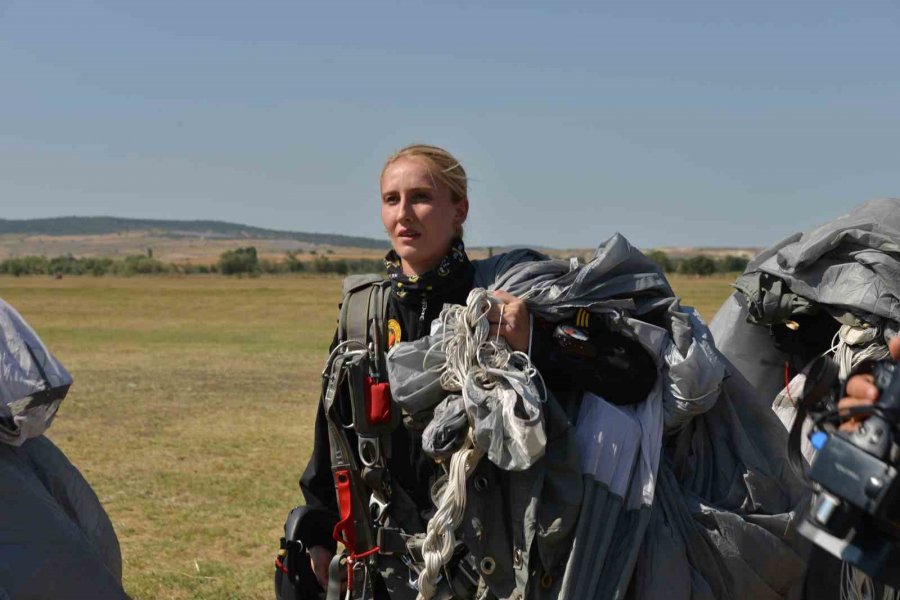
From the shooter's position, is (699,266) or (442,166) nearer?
(442,166)

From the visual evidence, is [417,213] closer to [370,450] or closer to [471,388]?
[471,388]

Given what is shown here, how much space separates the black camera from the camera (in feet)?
6.98

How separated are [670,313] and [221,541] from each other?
467 cm

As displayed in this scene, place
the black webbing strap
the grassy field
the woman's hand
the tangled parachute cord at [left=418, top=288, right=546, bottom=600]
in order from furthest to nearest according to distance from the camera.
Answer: the grassy field → the woman's hand → the tangled parachute cord at [left=418, top=288, right=546, bottom=600] → the black webbing strap

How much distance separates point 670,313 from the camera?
3262mm

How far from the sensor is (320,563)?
337cm

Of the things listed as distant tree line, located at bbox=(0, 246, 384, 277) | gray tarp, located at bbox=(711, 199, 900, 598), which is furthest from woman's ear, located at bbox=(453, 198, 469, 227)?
distant tree line, located at bbox=(0, 246, 384, 277)

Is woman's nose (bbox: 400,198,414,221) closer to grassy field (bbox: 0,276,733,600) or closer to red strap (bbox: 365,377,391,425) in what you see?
red strap (bbox: 365,377,391,425)

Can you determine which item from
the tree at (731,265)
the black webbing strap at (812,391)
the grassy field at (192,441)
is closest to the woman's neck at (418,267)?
the black webbing strap at (812,391)

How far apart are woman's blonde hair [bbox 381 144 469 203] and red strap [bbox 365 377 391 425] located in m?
0.63

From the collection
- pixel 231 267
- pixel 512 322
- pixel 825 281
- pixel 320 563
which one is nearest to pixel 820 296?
pixel 825 281

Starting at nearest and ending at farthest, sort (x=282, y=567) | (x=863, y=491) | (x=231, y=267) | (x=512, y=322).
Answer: (x=863, y=491), (x=512, y=322), (x=282, y=567), (x=231, y=267)

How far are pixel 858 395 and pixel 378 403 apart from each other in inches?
55.1

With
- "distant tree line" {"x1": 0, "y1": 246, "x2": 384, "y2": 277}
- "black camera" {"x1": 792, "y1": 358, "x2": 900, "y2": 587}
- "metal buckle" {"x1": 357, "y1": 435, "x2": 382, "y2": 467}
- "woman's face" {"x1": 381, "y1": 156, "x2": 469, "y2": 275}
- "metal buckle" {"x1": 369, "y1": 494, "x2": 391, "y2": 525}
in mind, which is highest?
"woman's face" {"x1": 381, "y1": 156, "x2": 469, "y2": 275}
